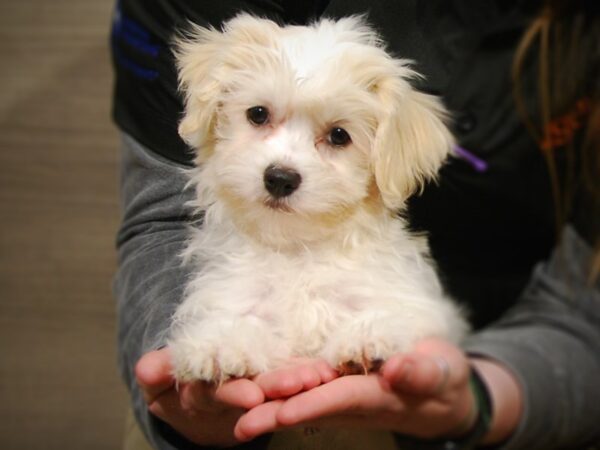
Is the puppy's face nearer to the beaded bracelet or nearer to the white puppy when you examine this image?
the white puppy

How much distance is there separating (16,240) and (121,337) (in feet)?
2.12

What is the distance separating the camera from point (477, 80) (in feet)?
1.91

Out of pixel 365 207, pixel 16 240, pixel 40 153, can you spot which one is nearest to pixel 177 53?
pixel 365 207

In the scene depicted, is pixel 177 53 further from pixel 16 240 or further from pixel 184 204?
pixel 16 240

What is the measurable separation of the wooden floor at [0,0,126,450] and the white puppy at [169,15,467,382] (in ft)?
2.13

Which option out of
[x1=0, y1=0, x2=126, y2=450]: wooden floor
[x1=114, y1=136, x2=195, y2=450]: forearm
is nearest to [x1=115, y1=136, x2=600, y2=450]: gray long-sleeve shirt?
[x1=114, y1=136, x2=195, y2=450]: forearm

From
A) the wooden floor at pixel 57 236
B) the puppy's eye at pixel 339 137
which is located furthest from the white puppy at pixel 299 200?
the wooden floor at pixel 57 236

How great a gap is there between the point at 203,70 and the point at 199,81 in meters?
0.01

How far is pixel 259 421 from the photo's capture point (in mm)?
587

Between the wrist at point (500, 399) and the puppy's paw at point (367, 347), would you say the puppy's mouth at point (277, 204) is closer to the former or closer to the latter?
the puppy's paw at point (367, 347)

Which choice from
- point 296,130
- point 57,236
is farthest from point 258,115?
point 57,236

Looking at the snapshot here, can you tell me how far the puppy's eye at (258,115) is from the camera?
721 mm

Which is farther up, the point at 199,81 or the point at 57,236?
the point at 199,81

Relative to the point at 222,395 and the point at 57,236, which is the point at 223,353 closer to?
the point at 222,395
